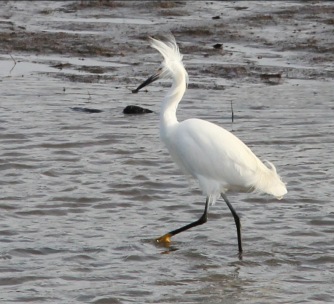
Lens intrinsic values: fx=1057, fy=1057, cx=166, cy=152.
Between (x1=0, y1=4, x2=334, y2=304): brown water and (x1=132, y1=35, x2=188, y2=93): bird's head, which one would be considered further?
(x1=132, y1=35, x2=188, y2=93): bird's head

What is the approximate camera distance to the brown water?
23.1ft

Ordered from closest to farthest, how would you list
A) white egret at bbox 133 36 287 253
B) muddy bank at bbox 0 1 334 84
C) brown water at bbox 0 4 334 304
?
brown water at bbox 0 4 334 304 < white egret at bbox 133 36 287 253 < muddy bank at bbox 0 1 334 84

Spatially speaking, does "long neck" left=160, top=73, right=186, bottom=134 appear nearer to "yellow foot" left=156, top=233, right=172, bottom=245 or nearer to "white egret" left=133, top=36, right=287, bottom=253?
"white egret" left=133, top=36, right=287, bottom=253

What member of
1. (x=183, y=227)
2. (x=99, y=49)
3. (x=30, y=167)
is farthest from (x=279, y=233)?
Answer: (x=99, y=49)

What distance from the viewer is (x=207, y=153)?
7789 mm

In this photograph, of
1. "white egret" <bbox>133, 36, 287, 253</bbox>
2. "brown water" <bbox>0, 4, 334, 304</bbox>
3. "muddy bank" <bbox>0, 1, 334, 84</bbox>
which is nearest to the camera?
"brown water" <bbox>0, 4, 334, 304</bbox>

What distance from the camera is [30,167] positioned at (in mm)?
9719

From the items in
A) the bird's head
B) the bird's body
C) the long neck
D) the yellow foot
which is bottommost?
the yellow foot

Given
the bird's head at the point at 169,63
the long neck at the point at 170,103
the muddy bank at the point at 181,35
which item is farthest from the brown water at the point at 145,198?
the bird's head at the point at 169,63

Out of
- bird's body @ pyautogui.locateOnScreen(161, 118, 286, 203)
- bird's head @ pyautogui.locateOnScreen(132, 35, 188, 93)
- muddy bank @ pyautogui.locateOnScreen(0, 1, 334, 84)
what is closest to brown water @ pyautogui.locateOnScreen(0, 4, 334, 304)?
muddy bank @ pyautogui.locateOnScreen(0, 1, 334, 84)

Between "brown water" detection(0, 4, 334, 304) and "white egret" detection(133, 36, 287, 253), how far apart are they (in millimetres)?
389

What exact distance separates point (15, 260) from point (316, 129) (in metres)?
4.80

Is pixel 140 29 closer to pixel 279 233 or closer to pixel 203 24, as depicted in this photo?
pixel 203 24

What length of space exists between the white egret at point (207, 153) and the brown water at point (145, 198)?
389 millimetres
